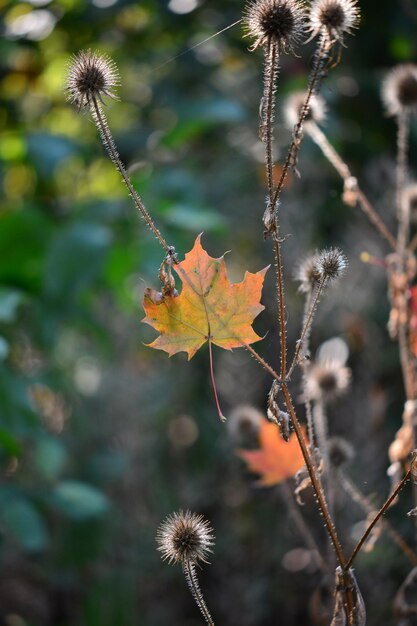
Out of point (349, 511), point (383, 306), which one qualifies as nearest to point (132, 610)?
point (349, 511)

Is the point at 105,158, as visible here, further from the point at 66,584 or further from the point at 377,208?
the point at 66,584

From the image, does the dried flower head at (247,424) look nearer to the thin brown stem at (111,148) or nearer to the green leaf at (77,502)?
the green leaf at (77,502)

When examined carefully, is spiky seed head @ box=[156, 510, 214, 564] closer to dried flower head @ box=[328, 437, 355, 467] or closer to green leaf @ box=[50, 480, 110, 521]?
dried flower head @ box=[328, 437, 355, 467]

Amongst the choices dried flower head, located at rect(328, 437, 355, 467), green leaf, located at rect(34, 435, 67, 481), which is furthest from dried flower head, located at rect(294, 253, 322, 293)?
green leaf, located at rect(34, 435, 67, 481)

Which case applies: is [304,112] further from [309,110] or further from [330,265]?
[309,110]

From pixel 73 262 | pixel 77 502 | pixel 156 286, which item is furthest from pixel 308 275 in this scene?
pixel 156 286
